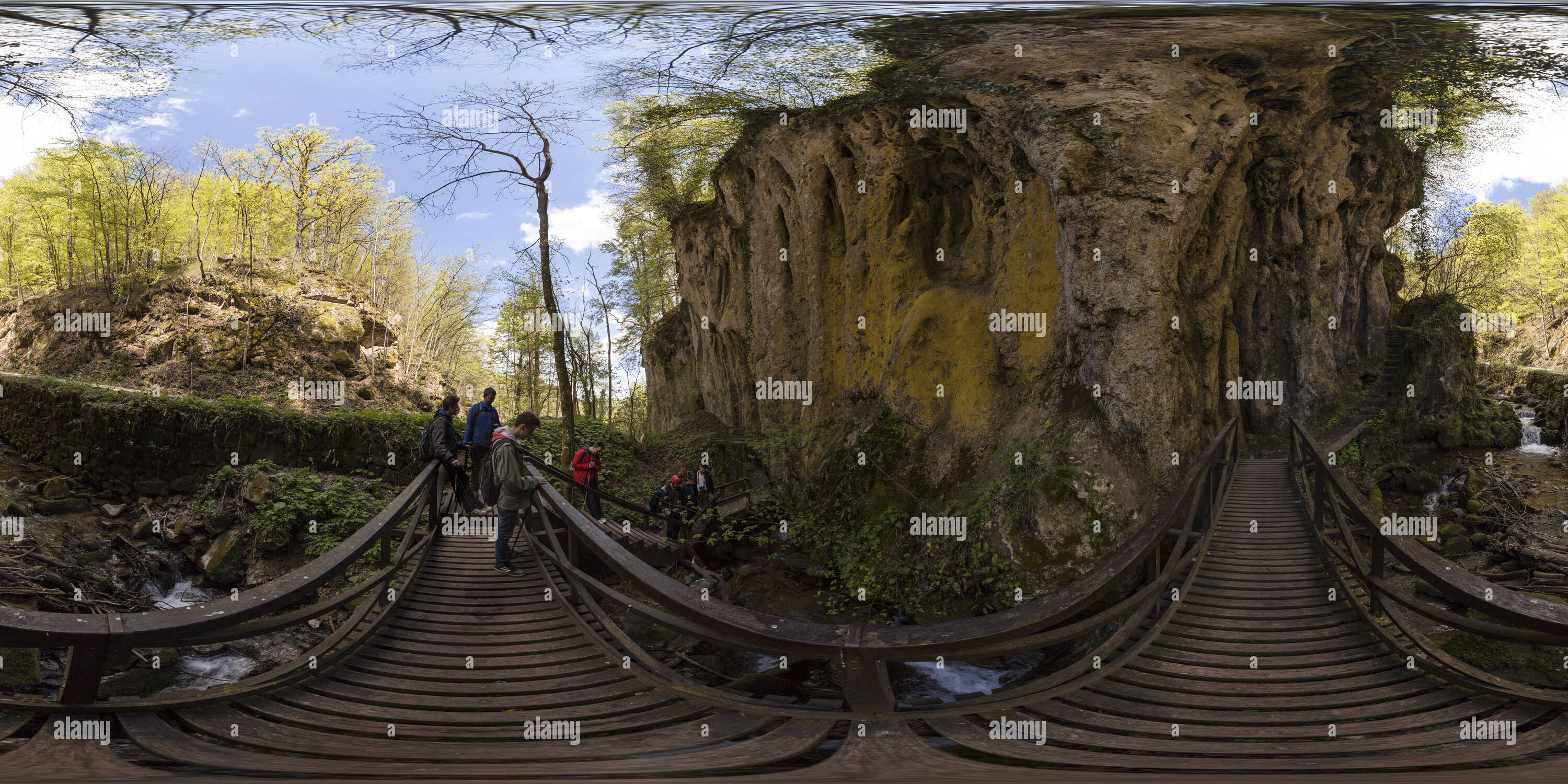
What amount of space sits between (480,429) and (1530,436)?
18.4 meters

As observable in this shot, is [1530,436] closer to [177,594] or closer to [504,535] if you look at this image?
[504,535]

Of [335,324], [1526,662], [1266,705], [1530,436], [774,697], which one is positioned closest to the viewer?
[774,697]

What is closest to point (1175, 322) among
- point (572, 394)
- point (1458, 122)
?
point (1458, 122)

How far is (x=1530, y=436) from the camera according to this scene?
41.5ft

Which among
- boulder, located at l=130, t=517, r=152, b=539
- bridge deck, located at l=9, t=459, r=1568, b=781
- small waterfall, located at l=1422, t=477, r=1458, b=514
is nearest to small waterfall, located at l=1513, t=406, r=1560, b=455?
small waterfall, located at l=1422, t=477, r=1458, b=514

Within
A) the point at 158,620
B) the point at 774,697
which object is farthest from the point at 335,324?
the point at 774,697

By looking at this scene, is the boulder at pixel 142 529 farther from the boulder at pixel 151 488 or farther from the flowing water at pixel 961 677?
Answer: the flowing water at pixel 961 677

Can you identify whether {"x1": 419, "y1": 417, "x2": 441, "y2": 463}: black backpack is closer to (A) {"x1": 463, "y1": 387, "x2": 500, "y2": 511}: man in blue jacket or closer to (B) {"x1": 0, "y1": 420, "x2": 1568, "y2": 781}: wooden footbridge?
(A) {"x1": 463, "y1": 387, "x2": 500, "y2": 511}: man in blue jacket

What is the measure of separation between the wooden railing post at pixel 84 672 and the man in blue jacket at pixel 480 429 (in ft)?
13.1

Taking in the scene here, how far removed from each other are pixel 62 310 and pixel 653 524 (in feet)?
28.7

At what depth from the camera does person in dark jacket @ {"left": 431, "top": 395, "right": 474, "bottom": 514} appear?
5.30 metres

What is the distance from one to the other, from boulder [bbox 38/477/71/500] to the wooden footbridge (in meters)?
5.48

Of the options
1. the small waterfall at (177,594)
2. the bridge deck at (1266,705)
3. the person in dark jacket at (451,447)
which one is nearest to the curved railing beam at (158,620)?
the bridge deck at (1266,705)

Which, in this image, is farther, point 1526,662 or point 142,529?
point 142,529
